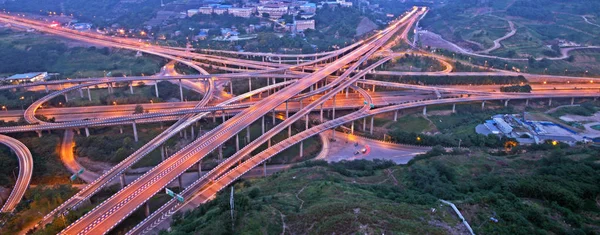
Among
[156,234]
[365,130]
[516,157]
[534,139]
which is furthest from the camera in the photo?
[365,130]

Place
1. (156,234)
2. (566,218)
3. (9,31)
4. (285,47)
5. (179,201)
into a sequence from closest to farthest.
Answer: (566,218) → (156,234) → (179,201) → (285,47) → (9,31)

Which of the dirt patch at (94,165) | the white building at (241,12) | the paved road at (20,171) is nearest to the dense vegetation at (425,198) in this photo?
the paved road at (20,171)

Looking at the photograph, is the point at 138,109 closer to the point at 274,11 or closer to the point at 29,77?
the point at 29,77

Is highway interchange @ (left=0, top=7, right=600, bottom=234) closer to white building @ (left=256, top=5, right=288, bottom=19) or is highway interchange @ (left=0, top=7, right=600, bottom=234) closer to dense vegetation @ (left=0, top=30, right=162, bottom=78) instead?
dense vegetation @ (left=0, top=30, right=162, bottom=78)

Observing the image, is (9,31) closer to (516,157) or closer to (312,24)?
(312,24)

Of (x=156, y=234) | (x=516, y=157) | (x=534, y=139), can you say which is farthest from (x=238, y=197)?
(x=534, y=139)

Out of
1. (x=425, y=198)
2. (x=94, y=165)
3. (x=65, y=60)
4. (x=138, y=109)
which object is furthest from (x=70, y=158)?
(x=65, y=60)
